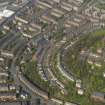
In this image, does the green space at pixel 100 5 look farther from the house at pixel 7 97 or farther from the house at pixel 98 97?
the house at pixel 7 97

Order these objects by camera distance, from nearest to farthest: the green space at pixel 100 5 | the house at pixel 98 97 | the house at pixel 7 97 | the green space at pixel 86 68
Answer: the house at pixel 98 97
the house at pixel 7 97
the green space at pixel 86 68
the green space at pixel 100 5

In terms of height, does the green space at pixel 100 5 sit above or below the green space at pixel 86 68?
above

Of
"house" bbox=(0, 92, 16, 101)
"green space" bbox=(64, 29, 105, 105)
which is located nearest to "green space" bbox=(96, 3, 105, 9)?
"green space" bbox=(64, 29, 105, 105)

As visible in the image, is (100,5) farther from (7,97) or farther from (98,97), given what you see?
(7,97)

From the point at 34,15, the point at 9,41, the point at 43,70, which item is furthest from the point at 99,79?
the point at 34,15

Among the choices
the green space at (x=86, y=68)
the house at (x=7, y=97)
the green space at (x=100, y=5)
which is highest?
the green space at (x=100, y=5)

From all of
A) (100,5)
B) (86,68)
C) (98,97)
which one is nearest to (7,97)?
(98,97)

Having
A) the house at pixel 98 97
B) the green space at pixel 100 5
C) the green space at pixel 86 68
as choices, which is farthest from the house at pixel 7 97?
the green space at pixel 100 5

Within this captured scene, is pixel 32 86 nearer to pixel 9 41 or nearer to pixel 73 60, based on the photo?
pixel 73 60

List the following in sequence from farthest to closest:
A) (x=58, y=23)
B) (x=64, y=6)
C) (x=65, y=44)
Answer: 1. (x=64, y=6)
2. (x=58, y=23)
3. (x=65, y=44)

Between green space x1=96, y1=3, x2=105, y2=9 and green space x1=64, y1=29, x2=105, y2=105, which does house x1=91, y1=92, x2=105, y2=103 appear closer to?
green space x1=64, y1=29, x2=105, y2=105

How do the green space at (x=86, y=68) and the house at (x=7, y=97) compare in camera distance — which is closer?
the house at (x=7, y=97)
